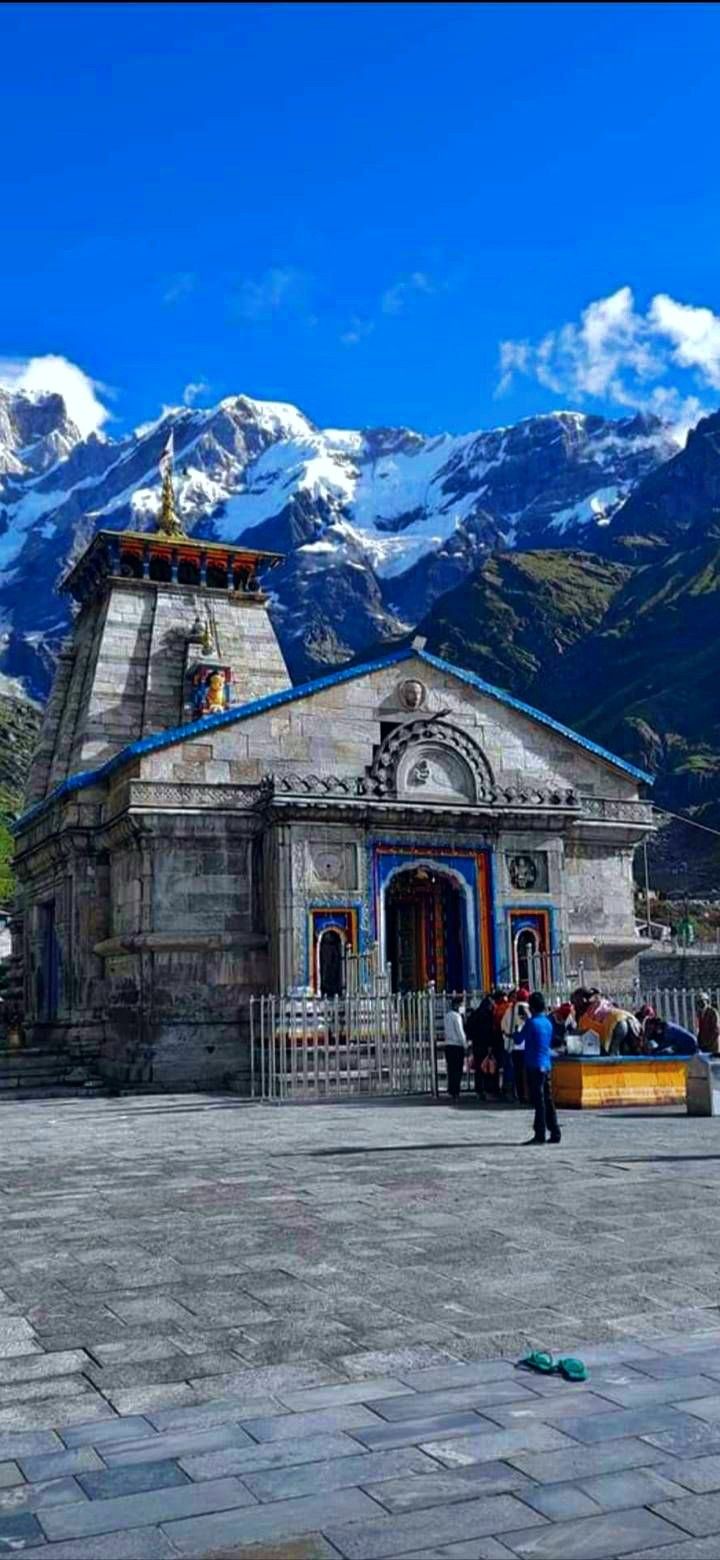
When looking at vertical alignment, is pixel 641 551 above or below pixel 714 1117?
above

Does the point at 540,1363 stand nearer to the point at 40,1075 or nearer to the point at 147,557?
the point at 40,1075

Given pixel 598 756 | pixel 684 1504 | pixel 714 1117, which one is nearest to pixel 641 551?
pixel 598 756

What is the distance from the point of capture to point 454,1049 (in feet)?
65.0

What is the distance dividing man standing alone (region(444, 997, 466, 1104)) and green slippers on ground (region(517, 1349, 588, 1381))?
13.1 metres

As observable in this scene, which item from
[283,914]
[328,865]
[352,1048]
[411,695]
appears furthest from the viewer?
[411,695]

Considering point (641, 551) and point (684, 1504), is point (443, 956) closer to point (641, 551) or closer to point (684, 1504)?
point (684, 1504)

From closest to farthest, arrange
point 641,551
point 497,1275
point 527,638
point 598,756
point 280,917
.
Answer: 1. point 497,1275
2. point 280,917
3. point 598,756
4. point 527,638
5. point 641,551

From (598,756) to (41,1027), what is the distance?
13197 millimetres

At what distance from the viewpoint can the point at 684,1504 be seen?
4543 millimetres

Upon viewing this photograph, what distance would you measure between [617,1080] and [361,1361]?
1295cm

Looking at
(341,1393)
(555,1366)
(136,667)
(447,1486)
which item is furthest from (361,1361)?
(136,667)

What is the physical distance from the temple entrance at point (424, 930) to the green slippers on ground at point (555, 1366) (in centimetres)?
1961

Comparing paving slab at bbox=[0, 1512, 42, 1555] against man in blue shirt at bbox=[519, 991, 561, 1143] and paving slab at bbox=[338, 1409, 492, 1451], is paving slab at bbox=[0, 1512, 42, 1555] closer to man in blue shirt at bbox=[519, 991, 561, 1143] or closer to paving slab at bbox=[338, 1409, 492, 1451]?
paving slab at bbox=[338, 1409, 492, 1451]

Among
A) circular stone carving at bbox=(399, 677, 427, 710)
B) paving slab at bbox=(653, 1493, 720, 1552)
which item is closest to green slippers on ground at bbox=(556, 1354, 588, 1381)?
paving slab at bbox=(653, 1493, 720, 1552)
